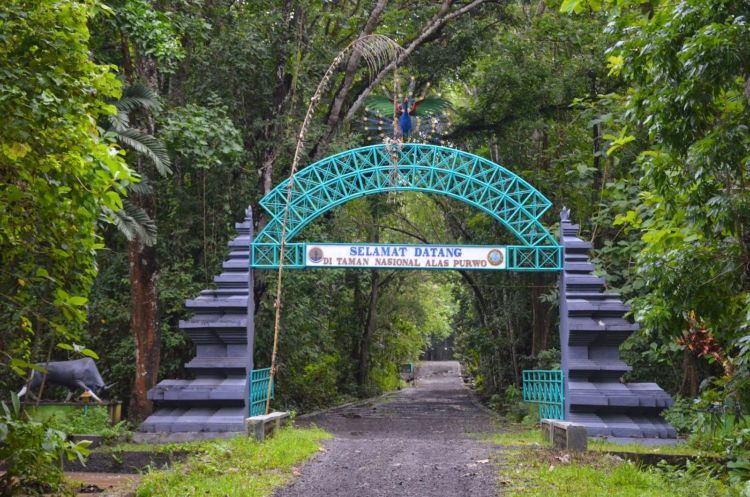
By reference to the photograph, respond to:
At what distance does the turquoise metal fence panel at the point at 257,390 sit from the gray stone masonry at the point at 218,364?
0.26 meters

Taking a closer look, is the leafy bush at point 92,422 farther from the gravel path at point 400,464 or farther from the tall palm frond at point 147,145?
the tall palm frond at point 147,145

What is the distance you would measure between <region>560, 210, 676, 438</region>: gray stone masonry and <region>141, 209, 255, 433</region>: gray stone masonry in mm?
4836

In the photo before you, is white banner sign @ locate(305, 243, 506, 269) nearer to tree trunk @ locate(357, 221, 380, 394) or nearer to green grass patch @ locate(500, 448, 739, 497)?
green grass patch @ locate(500, 448, 739, 497)

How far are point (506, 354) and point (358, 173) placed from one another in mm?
10929

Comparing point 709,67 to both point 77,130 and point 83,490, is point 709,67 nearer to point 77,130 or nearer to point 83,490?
point 77,130

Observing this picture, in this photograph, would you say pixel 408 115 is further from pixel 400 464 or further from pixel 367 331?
pixel 367 331

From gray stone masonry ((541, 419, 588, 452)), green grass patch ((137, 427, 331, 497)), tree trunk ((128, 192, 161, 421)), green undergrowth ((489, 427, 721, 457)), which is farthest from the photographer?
tree trunk ((128, 192, 161, 421))

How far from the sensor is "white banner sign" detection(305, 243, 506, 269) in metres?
12.7

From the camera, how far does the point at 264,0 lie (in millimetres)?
16453

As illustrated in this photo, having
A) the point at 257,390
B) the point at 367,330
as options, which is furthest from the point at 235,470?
the point at 367,330

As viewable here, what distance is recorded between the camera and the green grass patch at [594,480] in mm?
7156

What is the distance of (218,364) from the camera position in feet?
40.8

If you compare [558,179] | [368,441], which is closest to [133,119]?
[368,441]

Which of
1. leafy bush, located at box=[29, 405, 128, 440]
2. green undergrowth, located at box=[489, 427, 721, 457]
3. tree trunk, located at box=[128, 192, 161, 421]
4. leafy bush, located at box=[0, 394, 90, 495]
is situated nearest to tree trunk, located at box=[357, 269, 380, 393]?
tree trunk, located at box=[128, 192, 161, 421]
